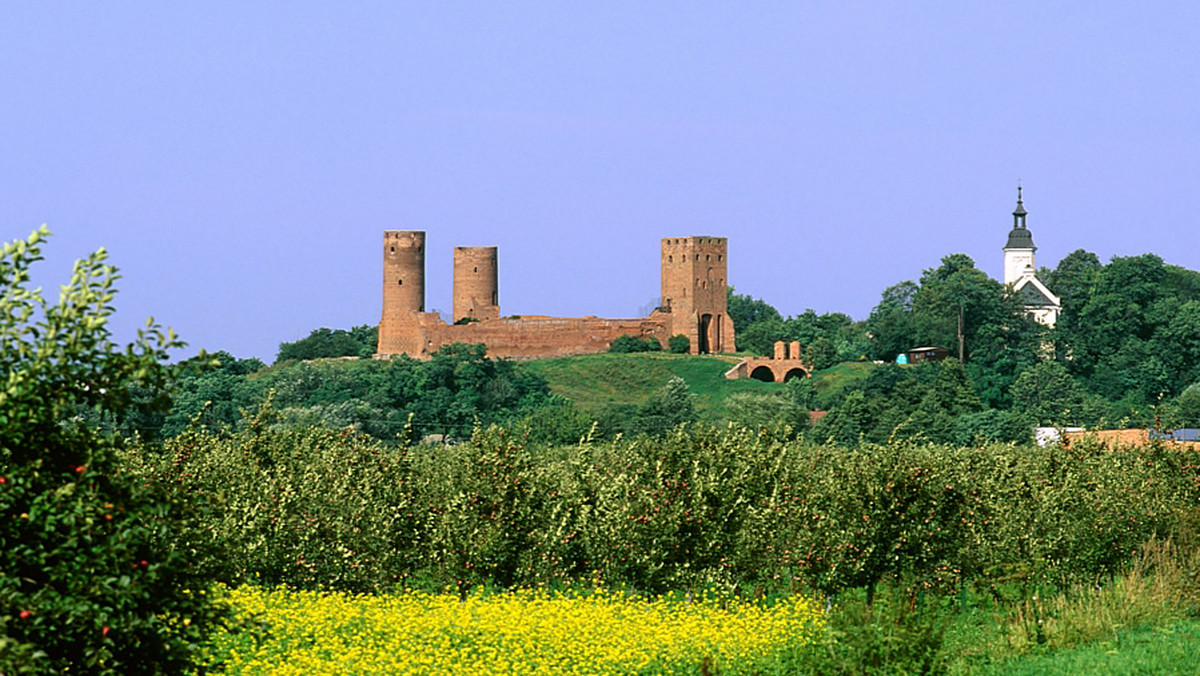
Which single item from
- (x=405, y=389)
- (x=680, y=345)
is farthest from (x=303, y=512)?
(x=680, y=345)

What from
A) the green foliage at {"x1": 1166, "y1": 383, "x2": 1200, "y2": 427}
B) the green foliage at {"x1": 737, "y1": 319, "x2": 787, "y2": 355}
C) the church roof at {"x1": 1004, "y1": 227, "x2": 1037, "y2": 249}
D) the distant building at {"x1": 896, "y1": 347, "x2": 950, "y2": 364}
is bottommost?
the green foliage at {"x1": 1166, "y1": 383, "x2": 1200, "y2": 427}

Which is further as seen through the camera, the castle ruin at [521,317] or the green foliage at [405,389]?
the castle ruin at [521,317]

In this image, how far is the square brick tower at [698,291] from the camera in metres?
87.8

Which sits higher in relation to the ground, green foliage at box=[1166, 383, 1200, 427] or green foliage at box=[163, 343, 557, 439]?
green foliage at box=[163, 343, 557, 439]

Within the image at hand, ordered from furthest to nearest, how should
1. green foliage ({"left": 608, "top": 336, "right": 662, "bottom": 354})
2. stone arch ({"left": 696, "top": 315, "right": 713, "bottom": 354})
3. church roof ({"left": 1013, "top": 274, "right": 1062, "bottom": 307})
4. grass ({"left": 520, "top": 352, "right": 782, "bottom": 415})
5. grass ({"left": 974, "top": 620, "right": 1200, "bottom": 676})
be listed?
church roof ({"left": 1013, "top": 274, "right": 1062, "bottom": 307}) < stone arch ({"left": 696, "top": 315, "right": 713, "bottom": 354}) < green foliage ({"left": 608, "top": 336, "right": 662, "bottom": 354}) < grass ({"left": 520, "top": 352, "right": 782, "bottom": 415}) < grass ({"left": 974, "top": 620, "right": 1200, "bottom": 676})

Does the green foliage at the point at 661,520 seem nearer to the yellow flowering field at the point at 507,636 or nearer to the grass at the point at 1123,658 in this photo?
the yellow flowering field at the point at 507,636

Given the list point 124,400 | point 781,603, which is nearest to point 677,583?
point 781,603

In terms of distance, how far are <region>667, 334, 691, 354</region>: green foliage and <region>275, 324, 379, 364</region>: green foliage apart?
1781 centimetres

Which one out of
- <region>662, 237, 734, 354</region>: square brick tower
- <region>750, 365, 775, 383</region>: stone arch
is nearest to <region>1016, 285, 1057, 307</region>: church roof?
<region>662, 237, 734, 354</region>: square brick tower

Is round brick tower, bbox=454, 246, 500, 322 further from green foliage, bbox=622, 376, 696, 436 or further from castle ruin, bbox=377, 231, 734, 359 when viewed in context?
green foliage, bbox=622, 376, 696, 436

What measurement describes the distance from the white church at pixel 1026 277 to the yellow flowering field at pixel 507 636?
78167 mm

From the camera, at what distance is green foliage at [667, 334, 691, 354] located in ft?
281

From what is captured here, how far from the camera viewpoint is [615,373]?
81.2m

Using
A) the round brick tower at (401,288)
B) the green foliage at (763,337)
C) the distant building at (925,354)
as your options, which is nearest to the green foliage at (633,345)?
the round brick tower at (401,288)
